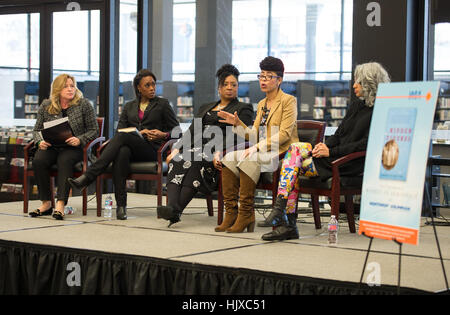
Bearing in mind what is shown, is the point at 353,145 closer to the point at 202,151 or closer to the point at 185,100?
the point at 202,151

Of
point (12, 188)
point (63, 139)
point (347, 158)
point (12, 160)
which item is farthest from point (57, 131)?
point (12, 188)

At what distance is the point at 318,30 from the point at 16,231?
435cm

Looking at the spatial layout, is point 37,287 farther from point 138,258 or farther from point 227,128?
point 227,128

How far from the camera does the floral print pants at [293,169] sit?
374 cm

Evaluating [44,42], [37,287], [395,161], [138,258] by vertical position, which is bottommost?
[37,287]

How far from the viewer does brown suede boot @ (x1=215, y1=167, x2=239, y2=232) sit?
13.3 ft

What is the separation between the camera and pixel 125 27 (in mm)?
6961

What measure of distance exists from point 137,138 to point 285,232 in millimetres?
1577

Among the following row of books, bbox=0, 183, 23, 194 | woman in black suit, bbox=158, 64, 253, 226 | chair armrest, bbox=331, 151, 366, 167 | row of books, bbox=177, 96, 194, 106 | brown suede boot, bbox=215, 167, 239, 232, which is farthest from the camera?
row of books, bbox=0, 183, 23, 194

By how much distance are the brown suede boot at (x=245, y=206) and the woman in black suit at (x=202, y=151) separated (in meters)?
0.33

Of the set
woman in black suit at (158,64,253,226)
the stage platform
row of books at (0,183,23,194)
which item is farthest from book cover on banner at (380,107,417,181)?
row of books at (0,183,23,194)

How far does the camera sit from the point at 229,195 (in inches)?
160

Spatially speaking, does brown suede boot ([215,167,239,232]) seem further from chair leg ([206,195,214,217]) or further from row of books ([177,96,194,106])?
row of books ([177,96,194,106])

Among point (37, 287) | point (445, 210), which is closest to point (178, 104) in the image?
point (445, 210)
